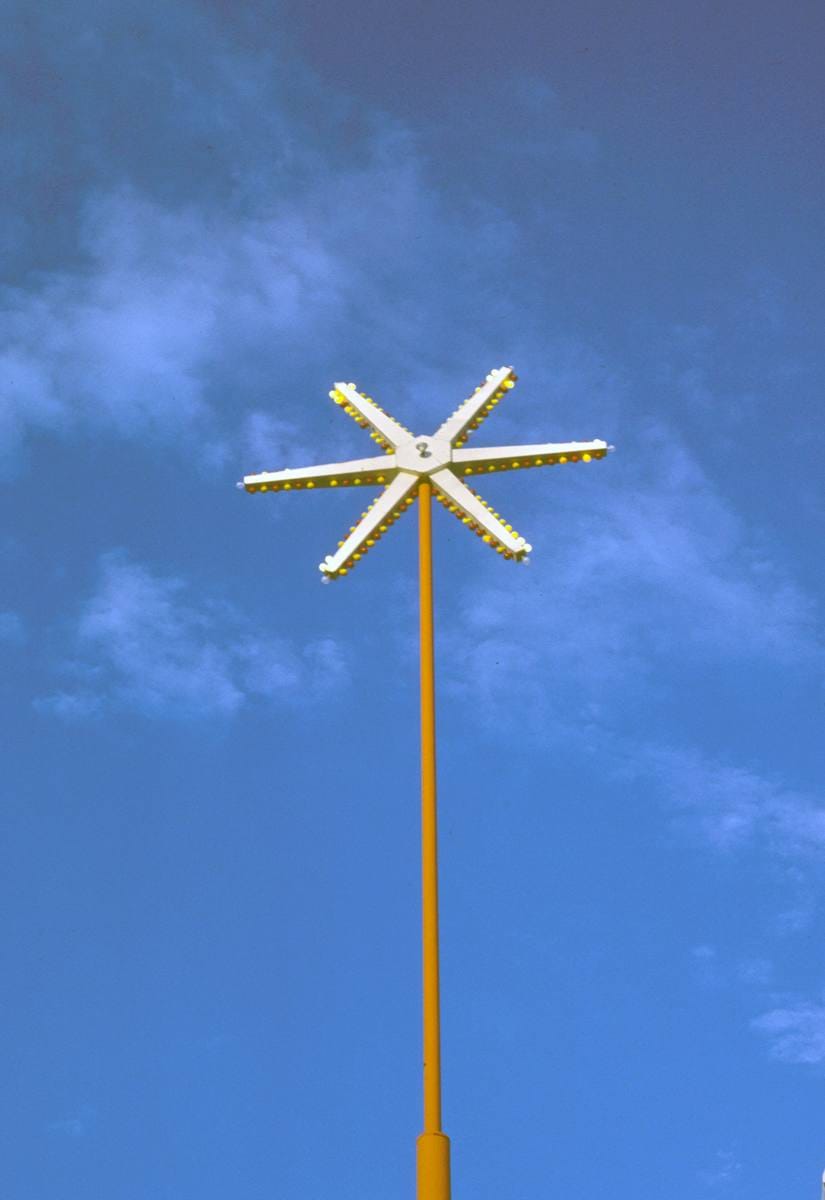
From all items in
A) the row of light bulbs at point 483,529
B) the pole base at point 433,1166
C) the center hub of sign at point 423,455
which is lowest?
the pole base at point 433,1166

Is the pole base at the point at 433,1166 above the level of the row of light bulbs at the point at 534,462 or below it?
below

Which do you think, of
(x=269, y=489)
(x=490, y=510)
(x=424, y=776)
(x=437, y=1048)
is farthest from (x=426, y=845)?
(x=269, y=489)

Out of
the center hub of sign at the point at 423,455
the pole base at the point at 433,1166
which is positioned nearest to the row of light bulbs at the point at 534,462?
the center hub of sign at the point at 423,455

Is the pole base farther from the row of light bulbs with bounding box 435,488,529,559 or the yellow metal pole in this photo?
the row of light bulbs with bounding box 435,488,529,559

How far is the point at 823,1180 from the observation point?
1812 inches

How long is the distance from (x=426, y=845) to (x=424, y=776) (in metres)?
0.91

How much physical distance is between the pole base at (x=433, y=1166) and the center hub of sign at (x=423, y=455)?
9545 millimetres

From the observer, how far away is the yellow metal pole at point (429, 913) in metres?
17.3

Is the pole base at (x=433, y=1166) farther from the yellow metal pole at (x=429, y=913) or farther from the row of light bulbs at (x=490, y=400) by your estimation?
the row of light bulbs at (x=490, y=400)

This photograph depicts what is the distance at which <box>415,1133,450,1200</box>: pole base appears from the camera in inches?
675

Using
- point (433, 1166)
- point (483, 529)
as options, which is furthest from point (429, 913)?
point (483, 529)

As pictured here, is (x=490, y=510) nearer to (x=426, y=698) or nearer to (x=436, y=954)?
(x=426, y=698)

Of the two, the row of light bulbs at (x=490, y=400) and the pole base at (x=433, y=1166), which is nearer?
the pole base at (x=433, y=1166)

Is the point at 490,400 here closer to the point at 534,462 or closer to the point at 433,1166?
the point at 534,462
